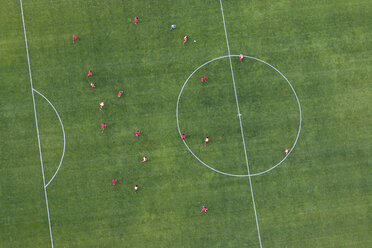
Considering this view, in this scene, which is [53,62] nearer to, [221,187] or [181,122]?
[181,122]

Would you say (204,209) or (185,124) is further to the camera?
(185,124)

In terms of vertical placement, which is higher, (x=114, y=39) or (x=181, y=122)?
(x=114, y=39)

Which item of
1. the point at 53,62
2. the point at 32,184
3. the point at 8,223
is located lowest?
the point at 8,223

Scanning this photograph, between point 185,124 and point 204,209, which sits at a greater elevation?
point 185,124

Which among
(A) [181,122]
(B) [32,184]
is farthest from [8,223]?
(A) [181,122]

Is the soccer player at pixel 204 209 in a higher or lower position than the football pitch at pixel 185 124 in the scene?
lower

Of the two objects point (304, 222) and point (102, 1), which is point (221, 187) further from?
point (102, 1)
